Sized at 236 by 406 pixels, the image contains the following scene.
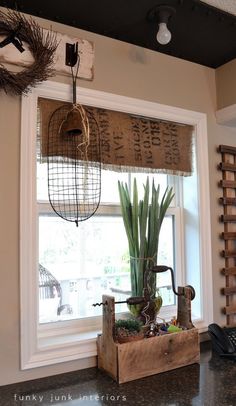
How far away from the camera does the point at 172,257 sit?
204 centimetres

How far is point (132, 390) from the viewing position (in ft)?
4.43

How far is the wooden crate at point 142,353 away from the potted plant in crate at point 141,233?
18cm

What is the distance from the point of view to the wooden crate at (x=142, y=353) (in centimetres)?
142

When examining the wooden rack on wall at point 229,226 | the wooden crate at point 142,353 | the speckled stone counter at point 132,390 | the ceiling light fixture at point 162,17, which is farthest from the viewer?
the wooden rack on wall at point 229,226

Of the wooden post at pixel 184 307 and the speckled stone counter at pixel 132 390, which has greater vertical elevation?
the wooden post at pixel 184 307

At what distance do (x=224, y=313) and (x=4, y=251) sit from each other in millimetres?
1288

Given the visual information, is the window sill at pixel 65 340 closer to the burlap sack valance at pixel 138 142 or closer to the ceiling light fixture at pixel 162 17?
the burlap sack valance at pixel 138 142

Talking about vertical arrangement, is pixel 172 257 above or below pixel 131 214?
below

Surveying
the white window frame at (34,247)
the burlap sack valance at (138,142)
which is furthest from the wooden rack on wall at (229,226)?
the white window frame at (34,247)

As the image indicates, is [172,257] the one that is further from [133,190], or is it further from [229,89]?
[229,89]

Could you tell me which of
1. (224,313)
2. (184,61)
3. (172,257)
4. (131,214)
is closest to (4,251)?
(131,214)

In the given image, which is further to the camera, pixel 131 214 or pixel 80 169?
pixel 131 214

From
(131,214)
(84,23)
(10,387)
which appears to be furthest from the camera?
(131,214)

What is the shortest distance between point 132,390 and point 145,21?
160 centimetres
